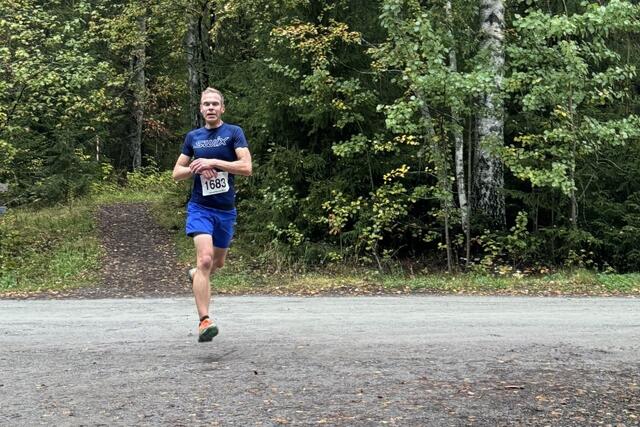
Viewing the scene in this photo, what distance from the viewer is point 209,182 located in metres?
5.91

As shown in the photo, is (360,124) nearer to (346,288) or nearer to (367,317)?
(346,288)

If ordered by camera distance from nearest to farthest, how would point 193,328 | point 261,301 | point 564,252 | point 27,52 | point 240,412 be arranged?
point 240,412, point 193,328, point 261,301, point 564,252, point 27,52

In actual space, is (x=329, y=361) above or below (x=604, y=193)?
below

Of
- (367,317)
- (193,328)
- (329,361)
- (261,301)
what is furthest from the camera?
(261,301)

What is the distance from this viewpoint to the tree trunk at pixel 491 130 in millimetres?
12844

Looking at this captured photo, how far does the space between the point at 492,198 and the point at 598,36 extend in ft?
12.9

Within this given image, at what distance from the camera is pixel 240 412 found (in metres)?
4.09

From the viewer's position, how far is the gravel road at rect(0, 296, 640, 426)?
13.4ft

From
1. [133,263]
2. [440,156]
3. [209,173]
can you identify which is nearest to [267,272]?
[133,263]

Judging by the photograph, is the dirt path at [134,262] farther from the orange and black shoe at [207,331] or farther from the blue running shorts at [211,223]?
the orange and black shoe at [207,331]

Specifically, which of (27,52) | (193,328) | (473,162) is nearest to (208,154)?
(193,328)

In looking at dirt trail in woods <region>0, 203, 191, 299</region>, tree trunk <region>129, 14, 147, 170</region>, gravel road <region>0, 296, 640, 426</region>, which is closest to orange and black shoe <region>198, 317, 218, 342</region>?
→ gravel road <region>0, 296, 640, 426</region>

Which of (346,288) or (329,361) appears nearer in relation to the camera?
(329,361)

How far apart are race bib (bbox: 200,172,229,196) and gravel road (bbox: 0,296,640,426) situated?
1.37 m
